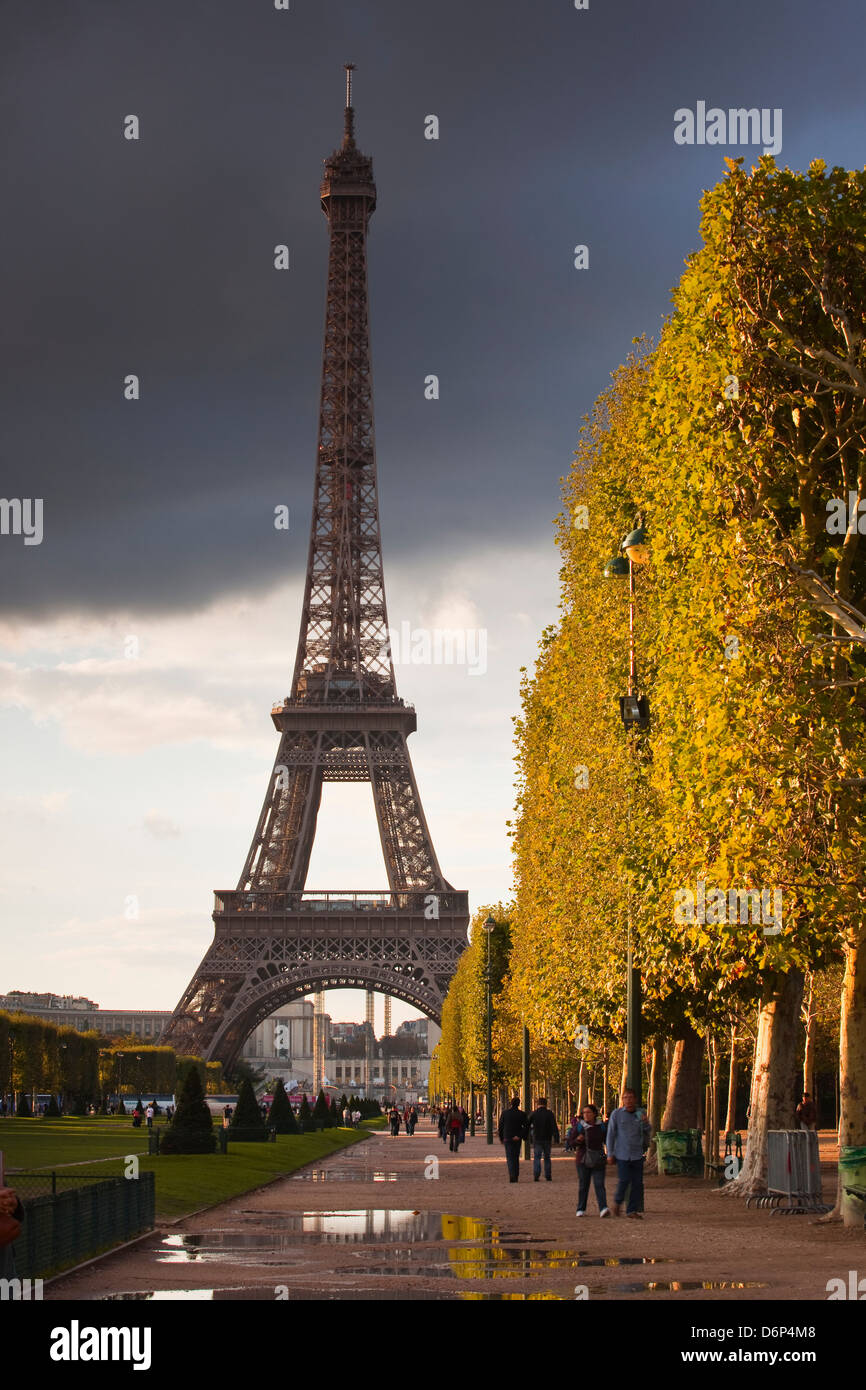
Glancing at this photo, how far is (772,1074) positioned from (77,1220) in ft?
54.7

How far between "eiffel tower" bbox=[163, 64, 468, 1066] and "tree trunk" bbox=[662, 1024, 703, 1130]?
65827mm

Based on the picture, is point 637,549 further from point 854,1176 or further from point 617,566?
point 854,1176

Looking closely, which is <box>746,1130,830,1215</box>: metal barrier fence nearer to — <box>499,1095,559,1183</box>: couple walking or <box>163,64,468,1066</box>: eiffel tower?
<box>499,1095,559,1183</box>: couple walking

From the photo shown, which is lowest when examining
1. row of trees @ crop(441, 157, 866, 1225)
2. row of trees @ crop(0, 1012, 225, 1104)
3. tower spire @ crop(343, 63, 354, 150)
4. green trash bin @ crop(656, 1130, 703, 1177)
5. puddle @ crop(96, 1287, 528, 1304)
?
row of trees @ crop(0, 1012, 225, 1104)

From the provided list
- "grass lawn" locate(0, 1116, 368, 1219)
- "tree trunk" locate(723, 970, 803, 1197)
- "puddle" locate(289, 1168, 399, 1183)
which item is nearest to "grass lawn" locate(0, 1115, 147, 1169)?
"grass lawn" locate(0, 1116, 368, 1219)

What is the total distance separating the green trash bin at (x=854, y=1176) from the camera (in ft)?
79.2

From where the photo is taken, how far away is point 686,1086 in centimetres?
4281

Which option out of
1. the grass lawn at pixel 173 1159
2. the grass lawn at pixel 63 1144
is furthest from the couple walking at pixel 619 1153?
the grass lawn at pixel 63 1144

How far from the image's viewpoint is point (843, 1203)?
24.4m

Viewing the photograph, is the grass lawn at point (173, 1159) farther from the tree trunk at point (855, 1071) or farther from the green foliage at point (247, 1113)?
the tree trunk at point (855, 1071)

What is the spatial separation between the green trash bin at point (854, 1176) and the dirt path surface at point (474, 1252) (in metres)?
0.43

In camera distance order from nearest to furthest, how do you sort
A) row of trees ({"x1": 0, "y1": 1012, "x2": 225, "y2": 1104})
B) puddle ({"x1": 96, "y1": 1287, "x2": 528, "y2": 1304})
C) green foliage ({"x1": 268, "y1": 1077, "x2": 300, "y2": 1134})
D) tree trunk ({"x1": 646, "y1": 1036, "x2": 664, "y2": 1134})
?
puddle ({"x1": 96, "y1": 1287, "x2": 528, "y2": 1304})
tree trunk ({"x1": 646, "y1": 1036, "x2": 664, "y2": 1134})
green foliage ({"x1": 268, "y1": 1077, "x2": 300, "y2": 1134})
row of trees ({"x1": 0, "y1": 1012, "x2": 225, "y2": 1104})

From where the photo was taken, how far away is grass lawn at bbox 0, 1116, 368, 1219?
3222 centimetres
